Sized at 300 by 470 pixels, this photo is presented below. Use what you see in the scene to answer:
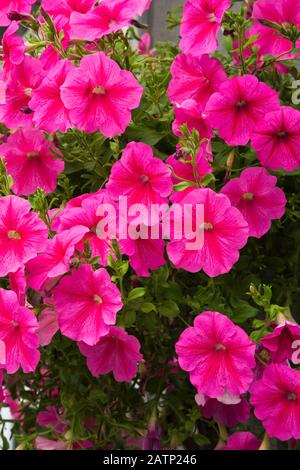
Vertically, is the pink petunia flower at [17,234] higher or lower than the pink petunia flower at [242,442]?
higher

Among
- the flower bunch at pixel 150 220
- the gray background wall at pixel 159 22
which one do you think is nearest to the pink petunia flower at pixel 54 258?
the flower bunch at pixel 150 220

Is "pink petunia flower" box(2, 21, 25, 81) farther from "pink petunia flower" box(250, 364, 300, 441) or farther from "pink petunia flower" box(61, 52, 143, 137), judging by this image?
"pink petunia flower" box(250, 364, 300, 441)

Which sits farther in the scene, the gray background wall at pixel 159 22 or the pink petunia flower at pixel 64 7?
the gray background wall at pixel 159 22

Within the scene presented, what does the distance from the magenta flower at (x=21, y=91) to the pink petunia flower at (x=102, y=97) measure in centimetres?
10

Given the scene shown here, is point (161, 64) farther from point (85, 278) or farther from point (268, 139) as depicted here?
point (85, 278)

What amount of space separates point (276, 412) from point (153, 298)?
205 millimetres

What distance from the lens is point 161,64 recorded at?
1.11 metres

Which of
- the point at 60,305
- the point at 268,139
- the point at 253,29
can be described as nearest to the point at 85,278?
the point at 60,305

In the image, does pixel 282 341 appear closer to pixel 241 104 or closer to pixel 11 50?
pixel 241 104

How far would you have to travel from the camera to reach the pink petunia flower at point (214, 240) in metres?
0.77

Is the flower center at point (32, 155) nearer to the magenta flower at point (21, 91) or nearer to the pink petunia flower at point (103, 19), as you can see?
the magenta flower at point (21, 91)

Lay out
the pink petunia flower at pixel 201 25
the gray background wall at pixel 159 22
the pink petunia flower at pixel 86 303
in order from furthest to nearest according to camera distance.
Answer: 1. the gray background wall at pixel 159 22
2. the pink petunia flower at pixel 201 25
3. the pink petunia flower at pixel 86 303

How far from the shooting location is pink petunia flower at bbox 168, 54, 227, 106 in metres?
0.89

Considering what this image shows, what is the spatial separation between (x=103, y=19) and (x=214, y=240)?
33 centimetres
